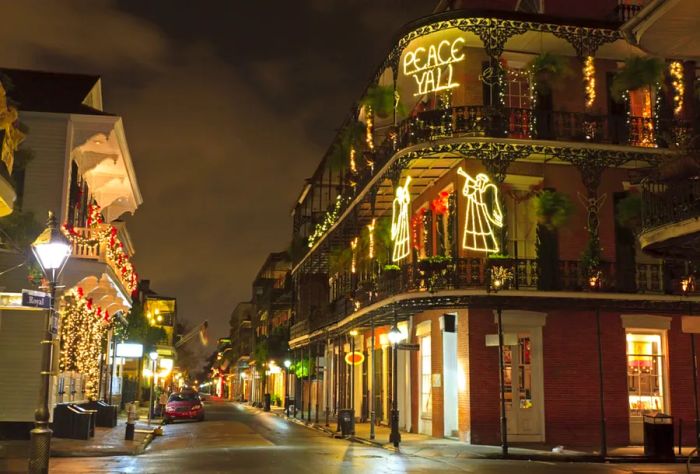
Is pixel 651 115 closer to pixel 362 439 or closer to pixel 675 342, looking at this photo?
pixel 675 342

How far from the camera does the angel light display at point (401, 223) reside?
76.2 ft

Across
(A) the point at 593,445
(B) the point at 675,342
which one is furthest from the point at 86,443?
(B) the point at 675,342

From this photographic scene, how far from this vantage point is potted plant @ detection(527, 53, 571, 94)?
21562 millimetres

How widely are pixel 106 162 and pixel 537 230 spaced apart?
1308 centimetres

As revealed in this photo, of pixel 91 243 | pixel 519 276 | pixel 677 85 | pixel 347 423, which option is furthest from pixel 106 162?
pixel 677 85

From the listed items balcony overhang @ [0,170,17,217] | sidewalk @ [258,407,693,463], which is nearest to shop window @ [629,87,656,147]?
sidewalk @ [258,407,693,463]

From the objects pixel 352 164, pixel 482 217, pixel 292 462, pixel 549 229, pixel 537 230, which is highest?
pixel 352 164

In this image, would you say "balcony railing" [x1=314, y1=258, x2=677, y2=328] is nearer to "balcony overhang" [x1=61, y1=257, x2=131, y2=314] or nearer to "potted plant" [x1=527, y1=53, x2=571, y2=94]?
"potted plant" [x1=527, y1=53, x2=571, y2=94]

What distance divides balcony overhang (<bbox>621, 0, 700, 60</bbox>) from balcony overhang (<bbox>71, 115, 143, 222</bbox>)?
49.7 ft

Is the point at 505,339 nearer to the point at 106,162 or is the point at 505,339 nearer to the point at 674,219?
the point at 674,219

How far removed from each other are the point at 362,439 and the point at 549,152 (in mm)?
10087

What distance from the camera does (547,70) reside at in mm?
21859

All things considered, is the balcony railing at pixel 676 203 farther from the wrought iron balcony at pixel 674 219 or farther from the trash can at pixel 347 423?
the trash can at pixel 347 423

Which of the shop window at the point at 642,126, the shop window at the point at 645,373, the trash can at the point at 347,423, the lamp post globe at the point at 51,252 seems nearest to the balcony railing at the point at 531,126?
the shop window at the point at 642,126
